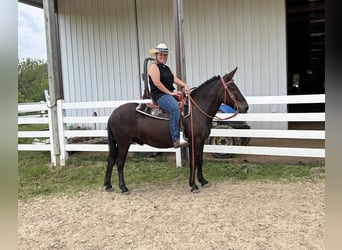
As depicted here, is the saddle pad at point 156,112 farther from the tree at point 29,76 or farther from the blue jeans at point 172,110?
the tree at point 29,76

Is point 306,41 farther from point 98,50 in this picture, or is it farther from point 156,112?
point 156,112

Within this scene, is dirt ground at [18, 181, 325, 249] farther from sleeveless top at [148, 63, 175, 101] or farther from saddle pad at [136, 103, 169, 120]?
sleeveless top at [148, 63, 175, 101]

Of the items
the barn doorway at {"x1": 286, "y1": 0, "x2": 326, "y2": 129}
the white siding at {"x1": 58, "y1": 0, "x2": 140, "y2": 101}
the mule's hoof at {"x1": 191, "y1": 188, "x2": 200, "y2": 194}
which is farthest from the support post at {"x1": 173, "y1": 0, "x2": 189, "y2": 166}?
the white siding at {"x1": 58, "y1": 0, "x2": 140, "y2": 101}

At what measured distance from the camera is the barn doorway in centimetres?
948

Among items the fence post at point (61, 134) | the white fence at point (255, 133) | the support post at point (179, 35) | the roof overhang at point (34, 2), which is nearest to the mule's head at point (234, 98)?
the white fence at point (255, 133)

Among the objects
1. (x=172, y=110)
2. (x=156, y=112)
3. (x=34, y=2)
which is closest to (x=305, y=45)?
(x=34, y=2)

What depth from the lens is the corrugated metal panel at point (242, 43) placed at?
791 cm

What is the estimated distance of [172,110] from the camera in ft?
15.6

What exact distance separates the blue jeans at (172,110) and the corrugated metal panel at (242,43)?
3.95 meters

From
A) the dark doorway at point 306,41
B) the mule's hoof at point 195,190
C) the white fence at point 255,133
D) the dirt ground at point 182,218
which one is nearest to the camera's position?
the dirt ground at point 182,218

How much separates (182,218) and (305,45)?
54.3ft
